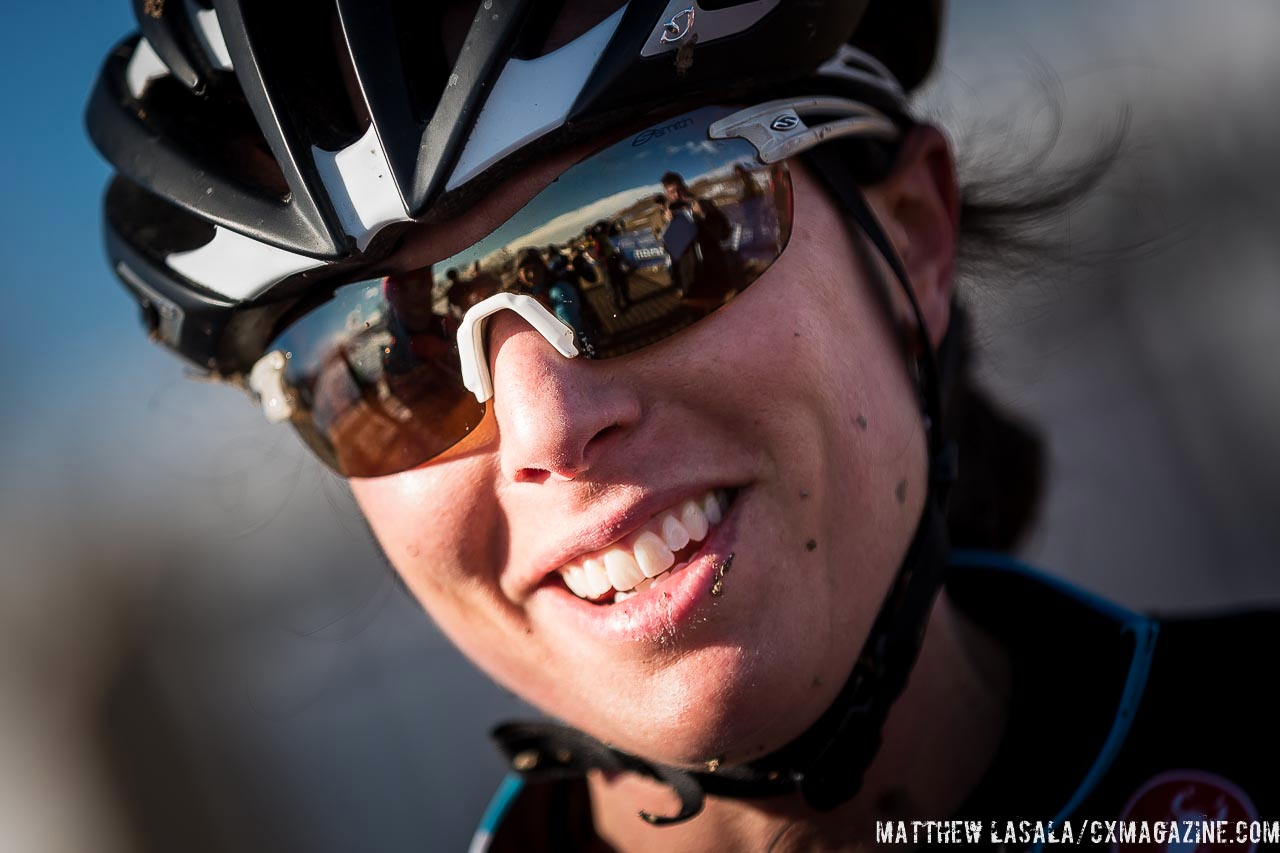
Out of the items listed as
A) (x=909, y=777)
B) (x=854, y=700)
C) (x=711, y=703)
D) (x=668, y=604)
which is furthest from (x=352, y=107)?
(x=909, y=777)

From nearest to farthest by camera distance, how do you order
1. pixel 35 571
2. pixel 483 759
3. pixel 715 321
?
pixel 715 321
pixel 483 759
pixel 35 571

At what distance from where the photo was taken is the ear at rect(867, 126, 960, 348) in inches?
78.0

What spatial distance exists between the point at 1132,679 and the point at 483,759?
379cm

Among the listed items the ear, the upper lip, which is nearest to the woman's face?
the upper lip

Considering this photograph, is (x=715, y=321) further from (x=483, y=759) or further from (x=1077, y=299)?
(x=483, y=759)

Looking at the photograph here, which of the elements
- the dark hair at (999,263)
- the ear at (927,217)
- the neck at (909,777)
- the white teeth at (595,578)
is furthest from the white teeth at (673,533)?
the dark hair at (999,263)

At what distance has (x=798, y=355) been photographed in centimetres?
151

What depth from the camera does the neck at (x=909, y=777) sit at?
1.85 metres

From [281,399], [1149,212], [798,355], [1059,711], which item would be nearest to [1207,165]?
[1149,212]

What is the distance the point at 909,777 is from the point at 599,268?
47.1 inches

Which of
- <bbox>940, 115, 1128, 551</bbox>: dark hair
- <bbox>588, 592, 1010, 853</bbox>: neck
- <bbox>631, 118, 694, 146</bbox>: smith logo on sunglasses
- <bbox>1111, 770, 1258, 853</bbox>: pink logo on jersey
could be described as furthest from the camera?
<bbox>940, 115, 1128, 551</bbox>: dark hair

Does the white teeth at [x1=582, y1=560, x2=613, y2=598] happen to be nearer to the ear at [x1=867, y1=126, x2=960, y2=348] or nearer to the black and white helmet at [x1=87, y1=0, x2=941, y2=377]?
the black and white helmet at [x1=87, y1=0, x2=941, y2=377]

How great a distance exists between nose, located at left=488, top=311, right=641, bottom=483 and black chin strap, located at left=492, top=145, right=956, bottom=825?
614mm

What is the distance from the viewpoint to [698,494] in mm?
1484
